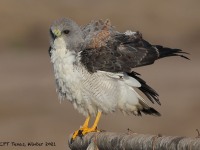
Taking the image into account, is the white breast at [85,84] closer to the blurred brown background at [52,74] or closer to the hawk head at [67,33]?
the hawk head at [67,33]

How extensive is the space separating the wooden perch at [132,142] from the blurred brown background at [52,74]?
302 inches

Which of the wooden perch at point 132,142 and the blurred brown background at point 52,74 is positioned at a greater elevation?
the wooden perch at point 132,142

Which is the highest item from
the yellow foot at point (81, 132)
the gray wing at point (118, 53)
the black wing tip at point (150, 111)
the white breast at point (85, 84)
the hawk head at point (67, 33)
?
the hawk head at point (67, 33)

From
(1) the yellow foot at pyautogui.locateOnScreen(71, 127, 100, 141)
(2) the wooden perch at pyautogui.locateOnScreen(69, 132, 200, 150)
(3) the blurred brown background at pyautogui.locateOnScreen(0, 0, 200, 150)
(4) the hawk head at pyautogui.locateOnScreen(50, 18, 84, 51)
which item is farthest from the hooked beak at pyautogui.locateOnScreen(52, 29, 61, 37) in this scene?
(3) the blurred brown background at pyautogui.locateOnScreen(0, 0, 200, 150)

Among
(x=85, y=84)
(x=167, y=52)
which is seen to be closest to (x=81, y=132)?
(x=85, y=84)

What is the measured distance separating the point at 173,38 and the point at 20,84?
11.5m

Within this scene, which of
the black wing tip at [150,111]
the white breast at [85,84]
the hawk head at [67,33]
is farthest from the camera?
the black wing tip at [150,111]

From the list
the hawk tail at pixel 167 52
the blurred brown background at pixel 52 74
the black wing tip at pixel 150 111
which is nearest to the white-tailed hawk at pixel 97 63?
the hawk tail at pixel 167 52

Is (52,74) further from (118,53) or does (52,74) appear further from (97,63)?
(97,63)

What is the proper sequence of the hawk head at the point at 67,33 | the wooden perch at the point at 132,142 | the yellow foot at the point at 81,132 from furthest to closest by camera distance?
Result: the hawk head at the point at 67,33, the yellow foot at the point at 81,132, the wooden perch at the point at 132,142

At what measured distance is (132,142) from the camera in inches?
288

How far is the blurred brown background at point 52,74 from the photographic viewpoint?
18.1m

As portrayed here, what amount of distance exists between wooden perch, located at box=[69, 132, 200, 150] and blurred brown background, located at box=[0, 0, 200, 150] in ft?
25.2

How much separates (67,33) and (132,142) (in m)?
2.76
